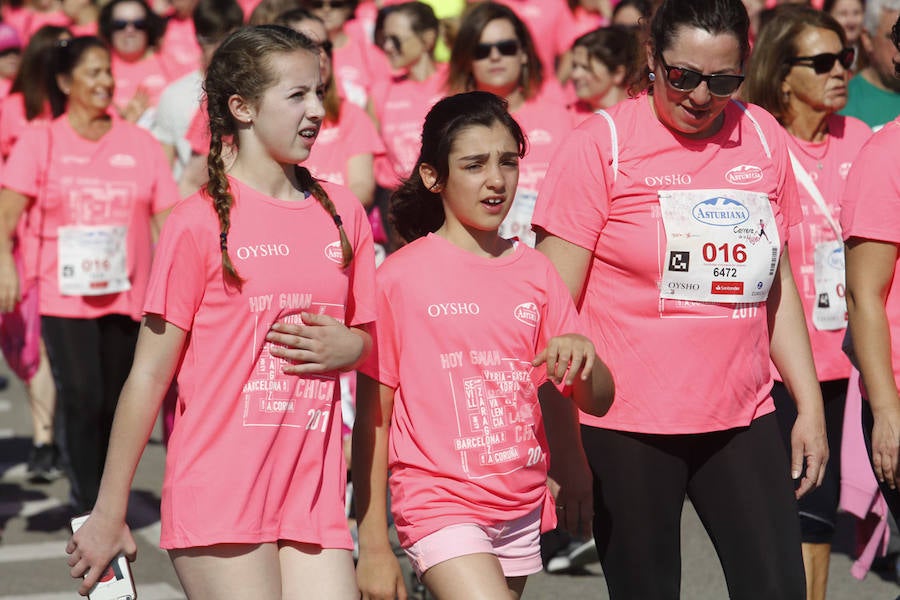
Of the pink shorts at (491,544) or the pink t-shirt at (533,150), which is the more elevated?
the pink t-shirt at (533,150)

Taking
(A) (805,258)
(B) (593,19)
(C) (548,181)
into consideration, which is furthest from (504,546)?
(B) (593,19)

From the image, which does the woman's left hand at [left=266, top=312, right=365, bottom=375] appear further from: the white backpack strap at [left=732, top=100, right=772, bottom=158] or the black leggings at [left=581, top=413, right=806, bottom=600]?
the white backpack strap at [left=732, top=100, right=772, bottom=158]

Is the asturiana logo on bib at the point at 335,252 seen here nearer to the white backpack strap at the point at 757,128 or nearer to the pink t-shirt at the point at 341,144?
the white backpack strap at the point at 757,128

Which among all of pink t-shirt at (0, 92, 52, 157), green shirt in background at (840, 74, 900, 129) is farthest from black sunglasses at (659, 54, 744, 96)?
pink t-shirt at (0, 92, 52, 157)

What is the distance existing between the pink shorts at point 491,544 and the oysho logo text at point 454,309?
548 millimetres

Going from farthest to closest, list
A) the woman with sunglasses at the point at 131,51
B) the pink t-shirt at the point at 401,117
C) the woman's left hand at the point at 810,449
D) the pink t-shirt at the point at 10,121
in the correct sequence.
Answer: the woman with sunglasses at the point at 131,51 < the pink t-shirt at the point at 10,121 < the pink t-shirt at the point at 401,117 < the woman's left hand at the point at 810,449

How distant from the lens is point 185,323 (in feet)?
12.7

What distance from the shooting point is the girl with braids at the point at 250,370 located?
12.7 ft

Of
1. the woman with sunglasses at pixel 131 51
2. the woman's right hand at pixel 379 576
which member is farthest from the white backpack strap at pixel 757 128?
the woman with sunglasses at pixel 131 51

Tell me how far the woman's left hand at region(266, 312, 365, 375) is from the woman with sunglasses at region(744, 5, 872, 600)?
2060 mm

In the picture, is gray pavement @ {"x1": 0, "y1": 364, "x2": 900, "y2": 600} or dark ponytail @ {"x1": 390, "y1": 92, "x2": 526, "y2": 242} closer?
dark ponytail @ {"x1": 390, "y1": 92, "x2": 526, "y2": 242}

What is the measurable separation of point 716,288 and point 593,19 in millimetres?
7771

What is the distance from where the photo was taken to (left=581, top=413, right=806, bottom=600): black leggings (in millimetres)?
4234

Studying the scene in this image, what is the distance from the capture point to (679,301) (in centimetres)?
426
